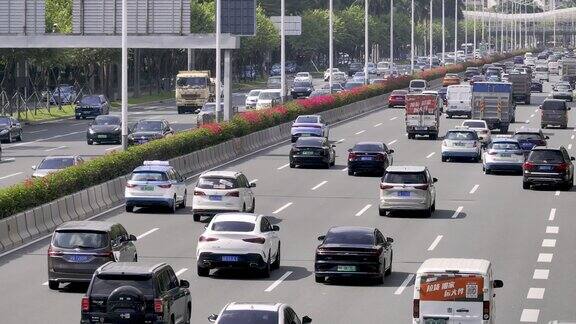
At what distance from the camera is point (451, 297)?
2620 cm

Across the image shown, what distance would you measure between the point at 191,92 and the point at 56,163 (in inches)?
2201

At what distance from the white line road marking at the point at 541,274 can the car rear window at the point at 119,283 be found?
12.5m

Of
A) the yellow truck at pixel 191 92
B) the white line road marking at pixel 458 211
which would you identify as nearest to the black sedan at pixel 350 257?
the white line road marking at pixel 458 211

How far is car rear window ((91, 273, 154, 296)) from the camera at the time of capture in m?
26.1

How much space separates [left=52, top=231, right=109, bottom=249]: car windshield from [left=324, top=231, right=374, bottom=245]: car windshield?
16.6 ft

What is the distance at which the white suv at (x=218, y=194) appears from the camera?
45.5 m

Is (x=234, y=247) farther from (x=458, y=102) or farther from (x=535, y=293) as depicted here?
(x=458, y=102)

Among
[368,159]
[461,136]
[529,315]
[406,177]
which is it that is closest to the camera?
[529,315]

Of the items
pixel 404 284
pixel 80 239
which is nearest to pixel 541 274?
pixel 404 284

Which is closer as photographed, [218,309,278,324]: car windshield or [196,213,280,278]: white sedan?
[218,309,278,324]: car windshield

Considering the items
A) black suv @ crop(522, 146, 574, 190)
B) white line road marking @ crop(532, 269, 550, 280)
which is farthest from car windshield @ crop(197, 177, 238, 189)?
black suv @ crop(522, 146, 574, 190)

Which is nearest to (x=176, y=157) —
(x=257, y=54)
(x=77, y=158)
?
(x=77, y=158)

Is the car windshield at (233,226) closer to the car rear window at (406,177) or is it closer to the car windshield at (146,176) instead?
the car windshield at (146,176)

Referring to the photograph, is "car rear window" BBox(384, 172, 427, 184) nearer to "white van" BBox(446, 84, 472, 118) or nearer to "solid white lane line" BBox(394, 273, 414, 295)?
"solid white lane line" BBox(394, 273, 414, 295)
